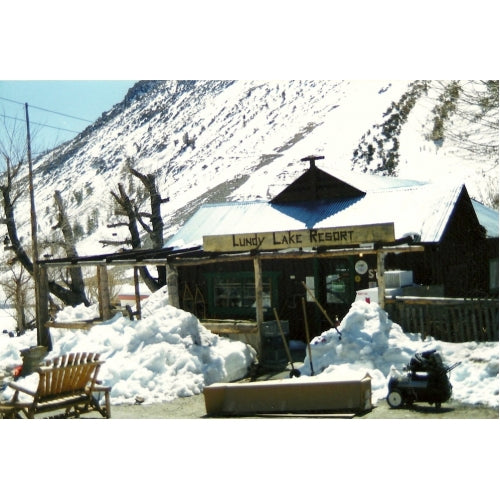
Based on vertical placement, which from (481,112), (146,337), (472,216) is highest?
(481,112)

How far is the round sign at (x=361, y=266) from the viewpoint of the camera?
43.6 feet

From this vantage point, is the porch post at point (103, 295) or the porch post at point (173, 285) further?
the porch post at point (103, 295)

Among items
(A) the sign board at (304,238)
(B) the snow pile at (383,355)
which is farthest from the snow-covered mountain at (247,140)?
(B) the snow pile at (383,355)

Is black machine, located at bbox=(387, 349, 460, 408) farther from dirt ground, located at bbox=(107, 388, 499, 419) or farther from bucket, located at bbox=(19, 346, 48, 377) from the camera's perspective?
bucket, located at bbox=(19, 346, 48, 377)

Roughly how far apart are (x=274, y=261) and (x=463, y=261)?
4.46m

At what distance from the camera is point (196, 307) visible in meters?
15.4

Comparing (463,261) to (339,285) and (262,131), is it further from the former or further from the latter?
(262,131)

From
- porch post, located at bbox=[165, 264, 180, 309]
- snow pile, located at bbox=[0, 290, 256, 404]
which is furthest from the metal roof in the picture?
snow pile, located at bbox=[0, 290, 256, 404]

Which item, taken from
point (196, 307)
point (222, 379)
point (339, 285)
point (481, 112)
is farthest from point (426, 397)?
point (196, 307)

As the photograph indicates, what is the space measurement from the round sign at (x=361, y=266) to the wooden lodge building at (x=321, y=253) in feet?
0.07

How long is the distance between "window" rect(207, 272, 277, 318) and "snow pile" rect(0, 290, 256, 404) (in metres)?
2.62

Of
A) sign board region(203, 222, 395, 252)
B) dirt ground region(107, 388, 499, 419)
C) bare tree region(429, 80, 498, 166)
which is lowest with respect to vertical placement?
dirt ground region(107, 388, 499, 419)

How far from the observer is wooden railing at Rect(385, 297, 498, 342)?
9.56 metres

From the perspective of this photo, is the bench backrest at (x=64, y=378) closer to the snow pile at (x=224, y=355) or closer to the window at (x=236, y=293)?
the snow pile at (x=224, y=355)
